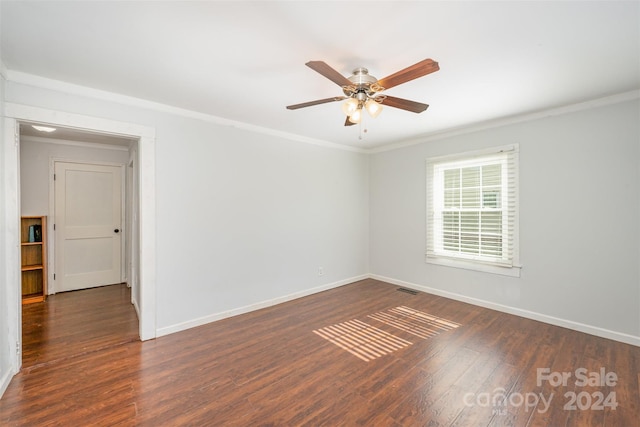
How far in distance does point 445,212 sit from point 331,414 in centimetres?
336

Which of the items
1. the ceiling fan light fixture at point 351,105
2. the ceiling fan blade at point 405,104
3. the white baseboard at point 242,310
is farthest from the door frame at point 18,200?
the ceiling fan blade at point 405,104

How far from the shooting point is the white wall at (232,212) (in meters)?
3.07

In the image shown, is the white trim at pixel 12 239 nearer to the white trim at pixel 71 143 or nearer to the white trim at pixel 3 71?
the white trim at pixel 3 71

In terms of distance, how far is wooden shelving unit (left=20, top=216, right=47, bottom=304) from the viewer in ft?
14.0

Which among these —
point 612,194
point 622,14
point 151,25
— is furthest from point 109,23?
point 612,194

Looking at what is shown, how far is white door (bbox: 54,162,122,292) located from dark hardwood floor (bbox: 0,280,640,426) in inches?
74.2

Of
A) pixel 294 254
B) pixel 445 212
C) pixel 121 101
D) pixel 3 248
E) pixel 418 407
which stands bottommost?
pixel 418 407

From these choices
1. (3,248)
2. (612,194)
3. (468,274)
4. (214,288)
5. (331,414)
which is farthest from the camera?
(468,274)

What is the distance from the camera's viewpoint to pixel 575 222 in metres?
3.16

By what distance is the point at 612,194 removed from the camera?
2932 mm

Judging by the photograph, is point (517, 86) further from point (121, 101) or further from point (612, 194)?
point (121, 101)

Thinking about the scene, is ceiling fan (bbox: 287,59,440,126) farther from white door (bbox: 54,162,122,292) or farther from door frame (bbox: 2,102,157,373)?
white door (bbox: 54,162,122,292)

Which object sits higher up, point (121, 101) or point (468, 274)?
point (121, 101)

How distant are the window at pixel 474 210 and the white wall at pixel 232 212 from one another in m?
1.51
